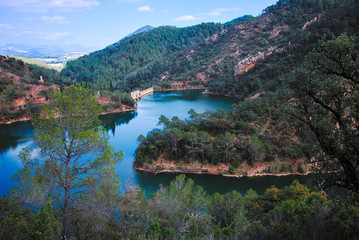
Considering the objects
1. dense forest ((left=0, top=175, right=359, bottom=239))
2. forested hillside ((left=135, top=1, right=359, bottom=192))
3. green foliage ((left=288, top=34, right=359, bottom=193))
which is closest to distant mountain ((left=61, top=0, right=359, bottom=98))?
forested hillside ((left=135, top=1, right=359, bottom=192))

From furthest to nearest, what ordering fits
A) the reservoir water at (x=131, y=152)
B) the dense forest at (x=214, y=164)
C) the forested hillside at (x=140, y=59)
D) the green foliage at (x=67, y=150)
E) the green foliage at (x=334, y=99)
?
1. the forested hillside at (x=140, y=59)
2. the reservoir water at (x=131, y=152)
3. the green foliage at (x=67, y=150)
4. the dense forest at (x=214, y=164)
5. the green foliage at (x=334, y=99)

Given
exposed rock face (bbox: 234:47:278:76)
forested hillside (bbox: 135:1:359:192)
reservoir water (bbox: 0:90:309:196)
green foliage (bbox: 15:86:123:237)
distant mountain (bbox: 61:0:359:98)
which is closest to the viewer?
forested hillside (bbox: 135:1:359:192)

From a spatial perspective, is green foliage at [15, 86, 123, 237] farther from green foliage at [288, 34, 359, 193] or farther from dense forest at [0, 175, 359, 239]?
green foliage at [288, 34, 359, 193]

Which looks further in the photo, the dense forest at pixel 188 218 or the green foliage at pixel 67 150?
the green foliage at pixel 67 150

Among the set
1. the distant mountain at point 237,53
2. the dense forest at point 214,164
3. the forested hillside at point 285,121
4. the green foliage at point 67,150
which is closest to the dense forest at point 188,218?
the dense forest at point 214,164

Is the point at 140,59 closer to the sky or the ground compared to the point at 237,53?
closer to the sky

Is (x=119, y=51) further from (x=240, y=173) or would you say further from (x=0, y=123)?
(x=240, y=173)

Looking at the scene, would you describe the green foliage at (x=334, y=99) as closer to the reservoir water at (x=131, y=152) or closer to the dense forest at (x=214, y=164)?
the dense forest at (x=214, y=164)

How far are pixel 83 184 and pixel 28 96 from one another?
45077 millimetres

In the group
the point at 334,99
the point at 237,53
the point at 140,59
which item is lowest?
the point at 334,99

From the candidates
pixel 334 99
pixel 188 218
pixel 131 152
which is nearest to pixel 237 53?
pixel 131 152

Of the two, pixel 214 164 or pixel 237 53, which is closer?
pixel 214 164

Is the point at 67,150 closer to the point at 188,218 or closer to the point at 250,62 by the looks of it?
the point at 188,218

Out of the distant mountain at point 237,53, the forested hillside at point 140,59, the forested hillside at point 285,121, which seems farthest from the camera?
the forested hillside at point 140,59
